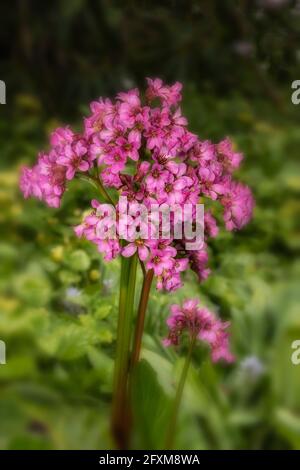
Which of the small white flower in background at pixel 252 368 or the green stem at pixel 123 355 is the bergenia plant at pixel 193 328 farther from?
the small white flower in background at pixel 252 368

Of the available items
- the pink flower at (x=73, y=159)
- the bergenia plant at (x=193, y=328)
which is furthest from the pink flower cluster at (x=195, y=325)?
the pink flower at (x=73, y=159)

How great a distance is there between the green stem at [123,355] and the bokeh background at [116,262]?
0.09 feet

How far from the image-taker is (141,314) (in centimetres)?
122

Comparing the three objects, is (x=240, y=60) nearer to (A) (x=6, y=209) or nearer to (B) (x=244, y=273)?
(A) (x=6, y=209)

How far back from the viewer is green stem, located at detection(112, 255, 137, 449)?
1.19 metres

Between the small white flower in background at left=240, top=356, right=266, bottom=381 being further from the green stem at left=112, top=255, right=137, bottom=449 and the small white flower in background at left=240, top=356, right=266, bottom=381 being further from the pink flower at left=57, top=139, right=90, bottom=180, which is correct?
the pink flower at left=57, top=139, right=90, bottom=180

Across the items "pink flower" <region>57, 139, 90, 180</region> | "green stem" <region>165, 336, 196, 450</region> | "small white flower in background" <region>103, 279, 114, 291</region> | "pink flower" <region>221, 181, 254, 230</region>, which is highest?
"pink flower" <region>57, 139, 90, 180</region>

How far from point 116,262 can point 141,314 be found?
0.44 metres

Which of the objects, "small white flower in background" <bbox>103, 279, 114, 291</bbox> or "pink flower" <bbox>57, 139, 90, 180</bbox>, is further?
"small white flower in background" <bbox>103, 279, 114, 291</bbox>

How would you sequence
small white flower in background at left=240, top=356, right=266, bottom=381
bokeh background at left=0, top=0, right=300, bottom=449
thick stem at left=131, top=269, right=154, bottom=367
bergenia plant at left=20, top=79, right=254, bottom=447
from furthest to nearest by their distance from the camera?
1. small white flower in background at left=240, top=356, right=266, bottom=381
2. bokeh background at left=0, top=0, right=300, bottom=449
3. thick stem at left=131, top=269, right=154, bottom=367
4. bergenia plant at left=20, top=79, right=254, bottom=447

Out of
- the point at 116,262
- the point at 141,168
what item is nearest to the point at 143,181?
the point at 141,168

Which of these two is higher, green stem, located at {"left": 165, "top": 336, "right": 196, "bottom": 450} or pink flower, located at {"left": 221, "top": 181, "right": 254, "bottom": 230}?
pink flower, located at {"left": 221, "top": 181, "right": 254, "bottom": 230}

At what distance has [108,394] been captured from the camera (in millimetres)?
1462

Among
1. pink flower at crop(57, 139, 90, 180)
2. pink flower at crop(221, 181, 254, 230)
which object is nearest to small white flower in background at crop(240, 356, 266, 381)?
pink flower at crop(221, 181, 254, 230)
